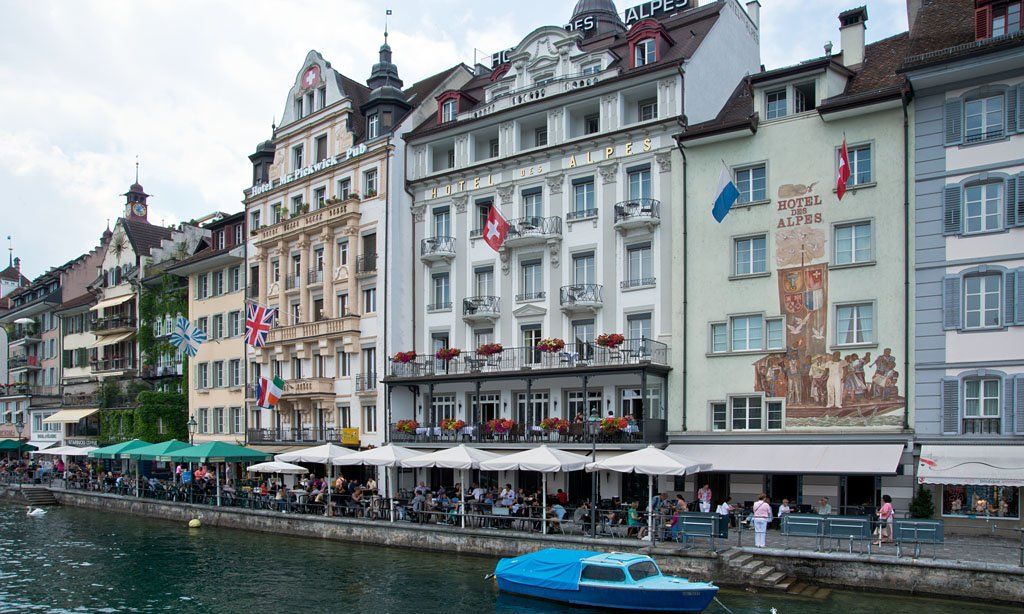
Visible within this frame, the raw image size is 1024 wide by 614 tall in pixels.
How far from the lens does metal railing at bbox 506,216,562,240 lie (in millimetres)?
45375

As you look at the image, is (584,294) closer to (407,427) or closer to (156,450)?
(407,427)

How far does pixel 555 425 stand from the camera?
42.0m

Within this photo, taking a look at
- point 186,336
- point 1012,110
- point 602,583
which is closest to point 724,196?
point 1012,110

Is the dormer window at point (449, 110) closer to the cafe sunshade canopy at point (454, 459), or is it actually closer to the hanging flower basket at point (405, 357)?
the hanging flower basket at point (405, 357)

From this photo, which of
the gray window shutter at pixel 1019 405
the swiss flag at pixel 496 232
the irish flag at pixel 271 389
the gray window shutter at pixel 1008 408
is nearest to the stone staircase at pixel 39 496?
the irish flag at pixel 271 389

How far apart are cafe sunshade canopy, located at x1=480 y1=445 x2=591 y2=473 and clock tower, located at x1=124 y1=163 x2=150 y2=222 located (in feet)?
215

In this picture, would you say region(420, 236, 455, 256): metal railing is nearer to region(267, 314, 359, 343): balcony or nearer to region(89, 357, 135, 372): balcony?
region(267, 314, 359, 343): balcony

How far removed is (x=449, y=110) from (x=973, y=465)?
3197 cm

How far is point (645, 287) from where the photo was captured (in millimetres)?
42344

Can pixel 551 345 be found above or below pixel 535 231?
below

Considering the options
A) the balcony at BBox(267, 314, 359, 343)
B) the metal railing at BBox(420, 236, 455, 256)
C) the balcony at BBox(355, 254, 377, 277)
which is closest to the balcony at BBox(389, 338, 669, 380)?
the balcony at BBox(267, 314, 359, 343)

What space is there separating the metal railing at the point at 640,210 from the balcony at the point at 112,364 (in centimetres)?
4845

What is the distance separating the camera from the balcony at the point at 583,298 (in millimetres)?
43500

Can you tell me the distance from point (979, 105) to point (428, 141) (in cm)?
2772
